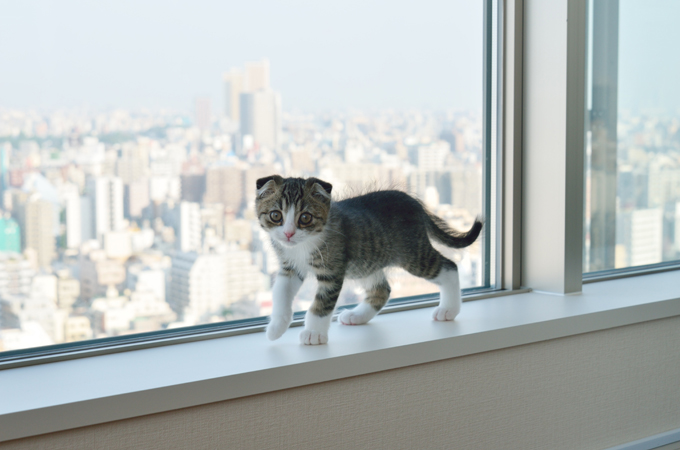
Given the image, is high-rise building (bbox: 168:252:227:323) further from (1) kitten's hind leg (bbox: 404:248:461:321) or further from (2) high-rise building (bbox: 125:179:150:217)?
(1) kitten's hind leg (bbox: 404:248:461:321)

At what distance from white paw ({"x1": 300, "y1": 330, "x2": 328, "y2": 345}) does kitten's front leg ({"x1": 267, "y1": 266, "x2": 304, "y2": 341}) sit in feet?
0.14

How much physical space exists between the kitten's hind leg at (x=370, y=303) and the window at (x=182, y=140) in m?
0.06

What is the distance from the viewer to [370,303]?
1.26 m

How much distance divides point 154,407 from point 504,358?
707mm

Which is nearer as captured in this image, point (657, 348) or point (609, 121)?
point (657, 348)

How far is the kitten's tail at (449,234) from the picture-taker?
1301 millimetres

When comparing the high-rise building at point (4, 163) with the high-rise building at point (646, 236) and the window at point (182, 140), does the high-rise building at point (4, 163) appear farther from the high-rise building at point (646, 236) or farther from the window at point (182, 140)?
the high-rise building at point (646, 236)

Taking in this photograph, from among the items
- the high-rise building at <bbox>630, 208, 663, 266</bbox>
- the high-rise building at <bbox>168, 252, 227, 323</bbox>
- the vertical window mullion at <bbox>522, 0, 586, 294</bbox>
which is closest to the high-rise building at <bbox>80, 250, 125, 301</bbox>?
the high-rise building at <bbox>168, 252, 227, 323</bbox>

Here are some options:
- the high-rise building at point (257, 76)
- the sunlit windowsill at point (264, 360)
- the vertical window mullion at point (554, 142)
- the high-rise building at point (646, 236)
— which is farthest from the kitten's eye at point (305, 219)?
the high-rise building at point (646, 236)

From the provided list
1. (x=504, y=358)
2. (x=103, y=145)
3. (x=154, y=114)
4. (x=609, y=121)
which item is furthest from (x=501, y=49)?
(x=103, y=145)

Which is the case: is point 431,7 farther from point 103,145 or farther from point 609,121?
point 103,145

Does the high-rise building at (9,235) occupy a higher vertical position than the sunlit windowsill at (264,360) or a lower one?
higher

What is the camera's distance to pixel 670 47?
1.92 m

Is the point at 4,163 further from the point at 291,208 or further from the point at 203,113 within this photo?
the point at 291,208
